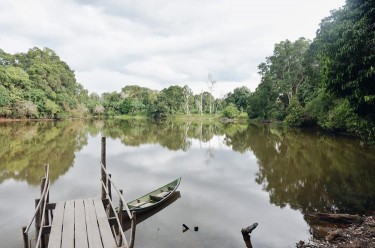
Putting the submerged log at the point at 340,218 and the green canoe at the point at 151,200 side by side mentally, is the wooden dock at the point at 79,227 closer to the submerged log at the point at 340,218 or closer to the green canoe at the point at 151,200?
the green canoe at the point at 151,200

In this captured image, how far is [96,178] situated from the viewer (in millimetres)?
15617

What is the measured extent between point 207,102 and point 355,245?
84641mm

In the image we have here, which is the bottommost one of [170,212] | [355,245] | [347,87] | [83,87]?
[170,212]

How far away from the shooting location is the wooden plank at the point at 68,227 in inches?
227

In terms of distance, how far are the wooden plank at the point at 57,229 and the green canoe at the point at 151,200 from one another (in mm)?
2733

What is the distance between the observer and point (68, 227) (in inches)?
256

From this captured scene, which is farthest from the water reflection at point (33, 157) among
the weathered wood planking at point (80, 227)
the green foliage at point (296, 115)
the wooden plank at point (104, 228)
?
the green foliage at point (296, 115)

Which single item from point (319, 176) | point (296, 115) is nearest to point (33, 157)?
point (319, 176)

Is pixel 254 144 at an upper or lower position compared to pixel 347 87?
lower

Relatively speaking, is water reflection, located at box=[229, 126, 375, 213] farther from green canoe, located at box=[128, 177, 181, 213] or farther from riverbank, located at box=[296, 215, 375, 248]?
green canoe, located at box=[128, 177, 181, 213]

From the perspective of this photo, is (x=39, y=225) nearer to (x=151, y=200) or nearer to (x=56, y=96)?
(x=151, y=200)

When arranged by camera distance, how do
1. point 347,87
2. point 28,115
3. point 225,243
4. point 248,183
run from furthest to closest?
point 28,115 → point 248,183 → point 347,87 → point 225,243

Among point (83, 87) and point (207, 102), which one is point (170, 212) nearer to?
point (207, 102)

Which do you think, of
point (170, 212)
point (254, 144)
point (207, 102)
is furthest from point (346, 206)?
point (207, 102)
